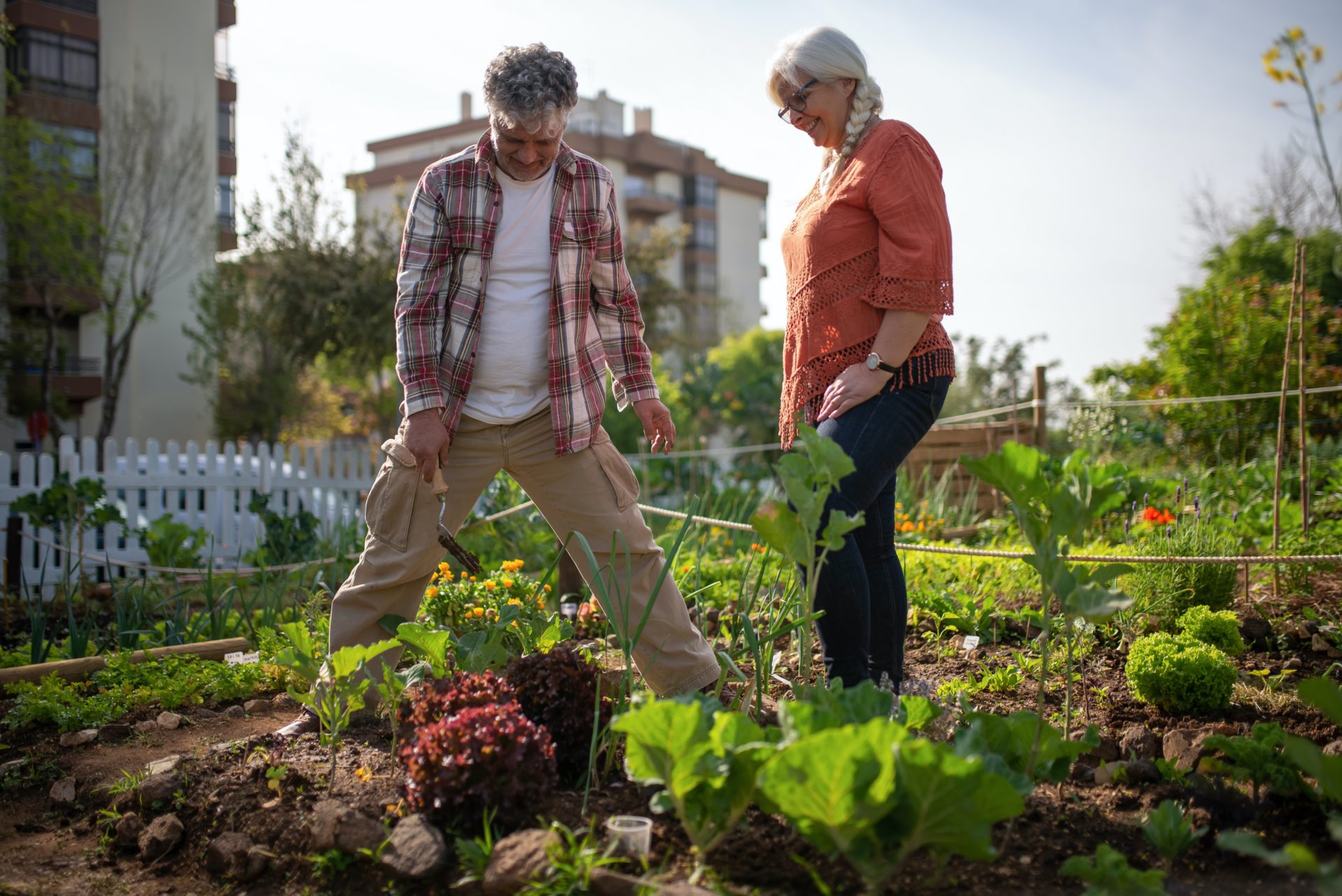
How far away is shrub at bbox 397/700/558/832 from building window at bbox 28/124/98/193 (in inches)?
587

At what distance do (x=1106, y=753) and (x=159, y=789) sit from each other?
1.91m

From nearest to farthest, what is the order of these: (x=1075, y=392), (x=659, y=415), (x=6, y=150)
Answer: (x=659, y=415) → (x=6, y=150) → (x=1075, y=392)

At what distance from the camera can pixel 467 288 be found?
2305 millimetres

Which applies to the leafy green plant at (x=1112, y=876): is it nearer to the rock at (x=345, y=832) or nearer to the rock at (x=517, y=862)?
the rock at (x=517, y=862)

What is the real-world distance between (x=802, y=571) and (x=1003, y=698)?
2.79 ft

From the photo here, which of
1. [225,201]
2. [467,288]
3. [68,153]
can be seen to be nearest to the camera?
[467,288]

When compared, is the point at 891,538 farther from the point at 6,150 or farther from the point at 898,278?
the point at 6,150

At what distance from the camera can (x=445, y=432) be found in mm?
2271

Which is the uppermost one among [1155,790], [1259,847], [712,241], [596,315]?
[712,241]

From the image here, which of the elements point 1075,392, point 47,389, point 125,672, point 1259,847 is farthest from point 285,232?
point 1259,847

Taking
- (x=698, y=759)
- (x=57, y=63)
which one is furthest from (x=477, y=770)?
(x=57, y=63)

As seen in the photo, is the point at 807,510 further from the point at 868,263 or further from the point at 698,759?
the point at 868,263

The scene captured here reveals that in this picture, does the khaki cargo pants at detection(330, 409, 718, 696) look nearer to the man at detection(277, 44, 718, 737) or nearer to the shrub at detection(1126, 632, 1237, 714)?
the man at detection(277, 44, 718, 737)

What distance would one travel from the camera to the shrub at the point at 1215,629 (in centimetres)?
267
